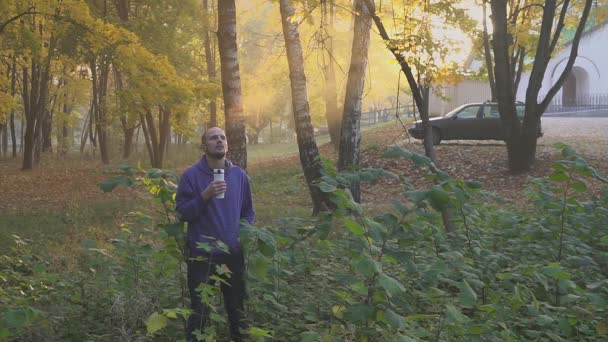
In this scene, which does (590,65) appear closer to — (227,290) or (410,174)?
(410,174)

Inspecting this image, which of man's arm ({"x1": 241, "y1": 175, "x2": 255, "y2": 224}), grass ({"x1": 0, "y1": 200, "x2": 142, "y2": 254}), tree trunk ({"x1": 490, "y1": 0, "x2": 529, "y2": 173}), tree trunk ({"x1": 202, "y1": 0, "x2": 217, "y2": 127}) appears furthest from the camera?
tree trunk ({"x1": 202, "y1": 0, "x2": 217, "y2": 127})

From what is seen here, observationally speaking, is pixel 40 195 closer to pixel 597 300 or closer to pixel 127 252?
pixel 127 252

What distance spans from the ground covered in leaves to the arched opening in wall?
58.0 feet

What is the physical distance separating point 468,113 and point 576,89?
1020 inches

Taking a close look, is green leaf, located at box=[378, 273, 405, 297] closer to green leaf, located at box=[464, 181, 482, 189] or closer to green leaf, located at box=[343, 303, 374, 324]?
green leaf, located at box=[343, 303, 374, 324]

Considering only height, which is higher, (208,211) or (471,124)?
(471,124)

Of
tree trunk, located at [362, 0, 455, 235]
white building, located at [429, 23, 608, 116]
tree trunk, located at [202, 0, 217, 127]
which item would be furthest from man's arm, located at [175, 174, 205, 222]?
white building, located at [429, 23, 608, 116]

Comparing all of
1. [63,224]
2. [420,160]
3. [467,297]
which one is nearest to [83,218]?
[63,224]

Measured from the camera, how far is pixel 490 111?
2336 centimetres

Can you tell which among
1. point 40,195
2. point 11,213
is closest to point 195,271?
point 11,213

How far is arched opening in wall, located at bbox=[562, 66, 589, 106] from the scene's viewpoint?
42.4 meters

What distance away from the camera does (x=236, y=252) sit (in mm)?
4645

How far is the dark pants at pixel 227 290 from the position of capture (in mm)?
4590

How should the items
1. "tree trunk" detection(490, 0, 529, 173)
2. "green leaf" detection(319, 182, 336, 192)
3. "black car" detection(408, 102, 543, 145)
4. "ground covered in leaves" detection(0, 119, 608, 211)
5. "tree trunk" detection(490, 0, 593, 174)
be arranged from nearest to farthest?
"green leaf" detection(319, 182, 336, 192) < "tree trunk" detection(490, 0, 529, 173) < "tree trunk" detection(490, 0, 593, 174) < "ground covered in leaves" detection(0, 119, 608, 211) < "black car" detection(408, 102, 543, 145)
